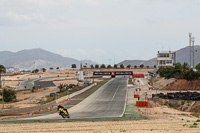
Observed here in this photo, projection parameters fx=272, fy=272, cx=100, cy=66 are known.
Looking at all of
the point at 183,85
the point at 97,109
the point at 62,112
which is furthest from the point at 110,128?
the point at 183,85

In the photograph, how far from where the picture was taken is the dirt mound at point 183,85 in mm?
71625

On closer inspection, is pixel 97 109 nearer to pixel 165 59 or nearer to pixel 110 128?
pixel 110 128

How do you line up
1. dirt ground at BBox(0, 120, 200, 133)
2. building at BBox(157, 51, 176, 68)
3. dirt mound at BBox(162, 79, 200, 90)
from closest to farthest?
dirt ground at BBox(0, 120, 200, 133)
dirt mound at BBox(162, 79, 200, 90)
building at BBox(157, 51, 176, 68)


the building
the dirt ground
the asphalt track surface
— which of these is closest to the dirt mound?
the asphalt track surface

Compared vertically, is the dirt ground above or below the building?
below

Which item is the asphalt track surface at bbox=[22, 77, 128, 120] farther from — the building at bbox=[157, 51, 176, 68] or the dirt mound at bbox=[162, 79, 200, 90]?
the building at bbox=[157, 51, 176, 68]

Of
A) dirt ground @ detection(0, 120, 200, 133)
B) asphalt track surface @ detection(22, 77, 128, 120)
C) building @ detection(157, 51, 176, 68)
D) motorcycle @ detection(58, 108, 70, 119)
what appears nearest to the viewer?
dirt ground @ detection(0, 120, 200, 133)

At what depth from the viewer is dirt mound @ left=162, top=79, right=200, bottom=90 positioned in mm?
71625

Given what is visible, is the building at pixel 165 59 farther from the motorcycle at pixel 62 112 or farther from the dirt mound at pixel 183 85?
the motorcycle at pixel 62 112

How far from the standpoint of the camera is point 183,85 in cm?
7306

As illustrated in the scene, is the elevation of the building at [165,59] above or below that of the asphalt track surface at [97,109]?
above

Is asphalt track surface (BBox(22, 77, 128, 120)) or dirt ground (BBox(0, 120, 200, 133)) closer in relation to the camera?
dirt ground (BBox(0, 120, 200, 133))

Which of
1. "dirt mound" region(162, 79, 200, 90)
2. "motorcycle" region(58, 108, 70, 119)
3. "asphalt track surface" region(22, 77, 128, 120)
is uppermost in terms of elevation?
"dirt mound" region(162, 79, 200, 90)

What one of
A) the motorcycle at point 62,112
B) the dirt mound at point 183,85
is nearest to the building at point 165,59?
the dirt mound at point 183,85
